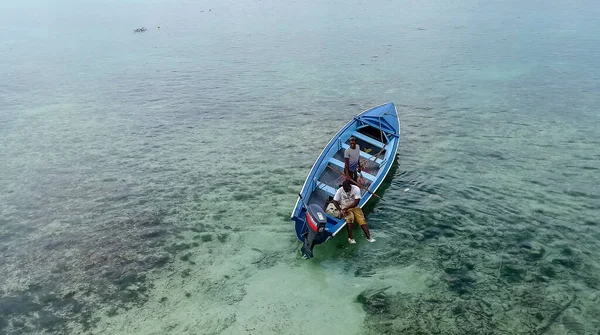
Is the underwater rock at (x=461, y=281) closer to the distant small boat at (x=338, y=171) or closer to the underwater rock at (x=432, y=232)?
the underwater rock at (x=432, y=232)

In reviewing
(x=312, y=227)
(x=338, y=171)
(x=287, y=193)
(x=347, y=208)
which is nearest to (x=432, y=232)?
(x=347, y=208)

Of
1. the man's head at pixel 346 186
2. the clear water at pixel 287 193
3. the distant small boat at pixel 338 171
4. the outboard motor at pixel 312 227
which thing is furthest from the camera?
the man's head at pixel 346 186

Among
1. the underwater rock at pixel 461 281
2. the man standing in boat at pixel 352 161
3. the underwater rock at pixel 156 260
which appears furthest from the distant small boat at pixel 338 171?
the underwater rock at pixel 156 260

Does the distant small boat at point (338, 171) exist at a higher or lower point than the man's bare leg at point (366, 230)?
higher

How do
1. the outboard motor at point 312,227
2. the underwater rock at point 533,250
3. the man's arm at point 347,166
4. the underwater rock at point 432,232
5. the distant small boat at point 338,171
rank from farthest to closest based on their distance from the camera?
the man's arm at point 347,166
the underwater rock at point 432,232
the underwater rock at point 533,250
the distant small boat at point 338,171
the outboard motor at point 312,227

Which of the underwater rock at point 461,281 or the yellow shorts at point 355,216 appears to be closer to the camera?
the underwater rock at point 461,281

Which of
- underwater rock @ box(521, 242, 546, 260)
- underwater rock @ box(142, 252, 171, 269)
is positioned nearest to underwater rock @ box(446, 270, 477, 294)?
underwater rock @ box(521, 242, 546, 260)

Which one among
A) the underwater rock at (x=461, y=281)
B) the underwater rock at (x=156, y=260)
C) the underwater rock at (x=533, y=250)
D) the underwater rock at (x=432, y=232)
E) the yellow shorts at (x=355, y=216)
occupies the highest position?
the yellow shorts at (x=355, y=216)

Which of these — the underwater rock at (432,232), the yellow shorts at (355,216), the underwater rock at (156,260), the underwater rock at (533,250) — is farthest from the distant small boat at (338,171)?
the underwater rock at (533,250)

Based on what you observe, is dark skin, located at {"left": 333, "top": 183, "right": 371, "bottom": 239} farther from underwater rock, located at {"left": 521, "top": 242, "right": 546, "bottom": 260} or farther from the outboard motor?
underwater rock, located at {"left": 521, "top": 242, "right": 546, "bottom": 260}
